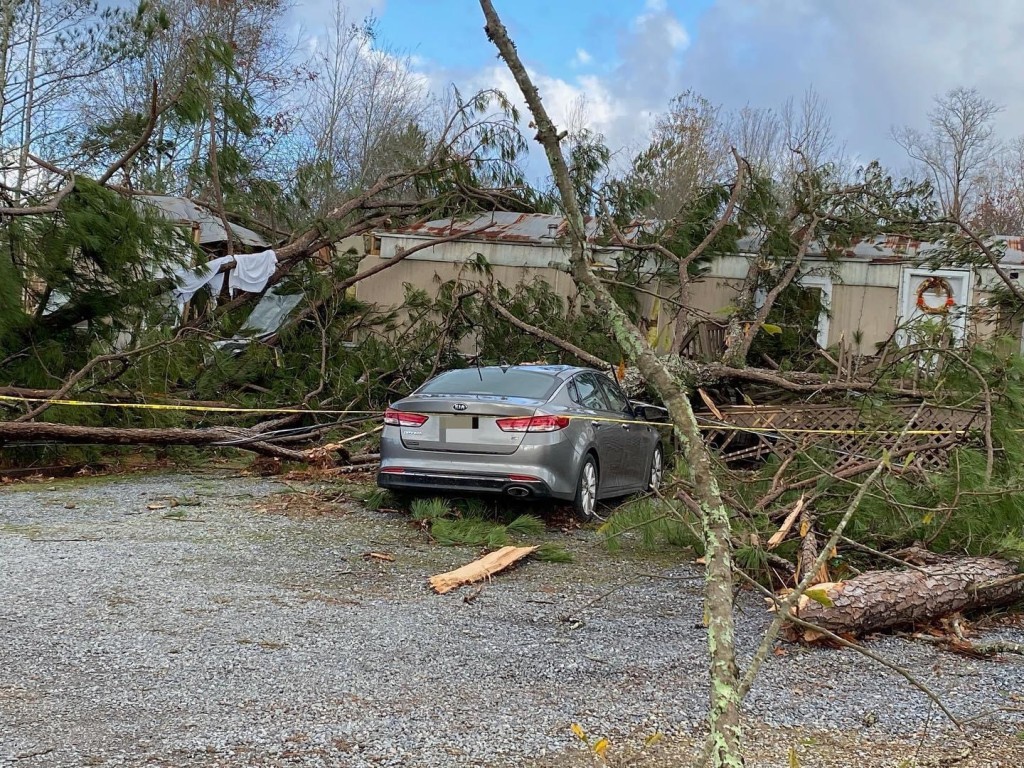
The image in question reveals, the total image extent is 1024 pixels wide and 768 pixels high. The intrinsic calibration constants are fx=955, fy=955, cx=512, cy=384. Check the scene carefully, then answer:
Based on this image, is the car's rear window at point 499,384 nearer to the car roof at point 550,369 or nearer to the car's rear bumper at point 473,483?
the car roof at point 550,369

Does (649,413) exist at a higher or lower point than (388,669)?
higher

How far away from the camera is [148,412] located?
10.1m

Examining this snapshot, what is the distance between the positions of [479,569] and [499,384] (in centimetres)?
242

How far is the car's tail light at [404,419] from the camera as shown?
25.5 ft

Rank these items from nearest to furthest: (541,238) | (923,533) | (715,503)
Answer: (715,503) < (923,533) < (541,238)

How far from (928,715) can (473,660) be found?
6.32ft

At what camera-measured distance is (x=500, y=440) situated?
7.58 m

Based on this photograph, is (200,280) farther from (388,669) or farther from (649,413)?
(388,669)

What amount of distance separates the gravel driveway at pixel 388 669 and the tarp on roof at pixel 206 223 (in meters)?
9.79

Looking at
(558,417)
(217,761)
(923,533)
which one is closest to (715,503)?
(217,761)

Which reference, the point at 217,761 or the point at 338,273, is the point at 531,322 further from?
the point at 217,761

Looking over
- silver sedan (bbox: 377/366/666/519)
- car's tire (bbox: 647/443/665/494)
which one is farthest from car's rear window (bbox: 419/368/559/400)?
car's tire (bbox: 647/443/665/494)

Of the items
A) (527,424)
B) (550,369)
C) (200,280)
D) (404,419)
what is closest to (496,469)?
(527,424)

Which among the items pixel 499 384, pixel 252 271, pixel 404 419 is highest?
pixel 252 271
